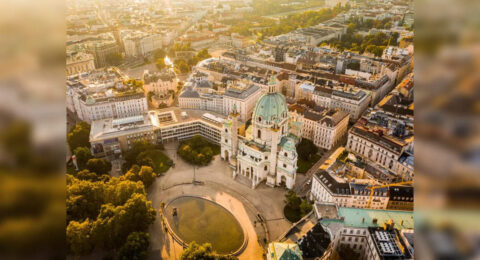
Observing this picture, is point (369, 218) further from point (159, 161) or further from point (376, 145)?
point (159, 161)

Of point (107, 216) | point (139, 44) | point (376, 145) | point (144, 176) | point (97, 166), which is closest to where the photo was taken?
point (107, 216)

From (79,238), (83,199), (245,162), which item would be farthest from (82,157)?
(245,162)

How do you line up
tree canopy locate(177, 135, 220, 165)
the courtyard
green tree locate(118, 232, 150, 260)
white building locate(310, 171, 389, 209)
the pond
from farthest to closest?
tree canopy locate(177, 135, 220, 165) < white building locate(310, 171, 389, 209) < the pond < the courtyard < green tree locate(118, 232, 150, 260)

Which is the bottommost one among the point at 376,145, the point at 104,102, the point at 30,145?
the point at 376,145

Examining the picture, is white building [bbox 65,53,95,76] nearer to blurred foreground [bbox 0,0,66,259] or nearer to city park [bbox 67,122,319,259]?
city park [bbox 67,122,319,259]

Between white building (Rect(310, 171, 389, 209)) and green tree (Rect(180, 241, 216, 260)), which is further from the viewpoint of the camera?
white building (Rect(310, 171, 389, 209))

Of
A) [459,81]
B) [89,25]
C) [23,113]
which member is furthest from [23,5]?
[89,25]

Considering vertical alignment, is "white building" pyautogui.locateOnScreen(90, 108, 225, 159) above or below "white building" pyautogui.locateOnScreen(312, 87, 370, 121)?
below

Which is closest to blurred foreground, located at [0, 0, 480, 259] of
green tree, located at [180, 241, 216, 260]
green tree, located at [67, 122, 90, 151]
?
green tree, located at [180, 241, 216, 260]
